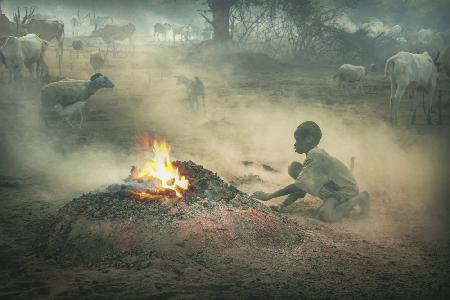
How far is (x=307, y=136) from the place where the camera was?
7.53 m

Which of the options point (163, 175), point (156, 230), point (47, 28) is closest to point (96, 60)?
point (47, 28)

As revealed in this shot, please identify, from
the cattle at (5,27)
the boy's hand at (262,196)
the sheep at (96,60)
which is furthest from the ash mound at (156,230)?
the cattle at (5,27)

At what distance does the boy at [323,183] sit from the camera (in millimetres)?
7141

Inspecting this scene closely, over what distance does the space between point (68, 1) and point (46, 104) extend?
133ft

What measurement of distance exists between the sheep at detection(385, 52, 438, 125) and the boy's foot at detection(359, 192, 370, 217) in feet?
21.5

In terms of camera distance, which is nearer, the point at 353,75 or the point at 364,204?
the point at 364,204

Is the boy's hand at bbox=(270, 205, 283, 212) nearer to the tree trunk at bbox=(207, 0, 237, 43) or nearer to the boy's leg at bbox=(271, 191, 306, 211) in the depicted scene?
the boy's leg at bbox=(271, 191, 306, 211)

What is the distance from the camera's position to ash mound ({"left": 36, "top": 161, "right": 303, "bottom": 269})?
212 inches

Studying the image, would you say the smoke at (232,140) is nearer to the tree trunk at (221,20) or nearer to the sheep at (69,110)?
the sheep at (69,110)

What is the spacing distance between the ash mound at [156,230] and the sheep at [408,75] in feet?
29.2

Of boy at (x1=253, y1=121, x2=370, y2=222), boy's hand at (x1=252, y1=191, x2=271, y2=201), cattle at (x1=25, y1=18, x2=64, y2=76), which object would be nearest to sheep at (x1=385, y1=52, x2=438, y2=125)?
boy at (x1=253, y1=121, x2=370, y2=222)

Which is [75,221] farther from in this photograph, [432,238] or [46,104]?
[46,104]

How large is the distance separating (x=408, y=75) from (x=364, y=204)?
7.41m

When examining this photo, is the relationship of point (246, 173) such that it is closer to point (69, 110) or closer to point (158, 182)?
point (158, 182)
